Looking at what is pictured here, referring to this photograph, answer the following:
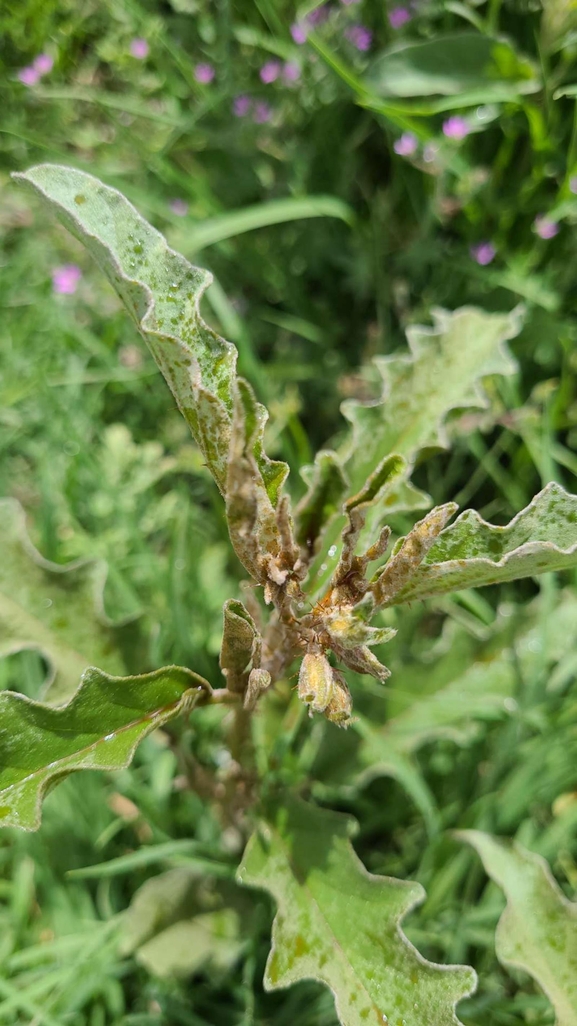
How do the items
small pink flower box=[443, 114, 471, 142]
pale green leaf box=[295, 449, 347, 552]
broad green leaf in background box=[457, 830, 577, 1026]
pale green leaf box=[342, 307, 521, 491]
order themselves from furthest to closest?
1. small pink flower box=[443, 114, 471, 142]
2. pale green leaf box=[342, 307, 521, 491]
3. broad green leaf in background box=[457, 830, 577, 1026]
4. pale green leaf box=[295, 449, 347, 552]

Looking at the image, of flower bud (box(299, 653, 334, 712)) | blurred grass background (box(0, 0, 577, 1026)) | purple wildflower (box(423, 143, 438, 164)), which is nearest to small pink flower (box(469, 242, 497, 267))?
blurred grass background (box(0, 0, 577, 1026))

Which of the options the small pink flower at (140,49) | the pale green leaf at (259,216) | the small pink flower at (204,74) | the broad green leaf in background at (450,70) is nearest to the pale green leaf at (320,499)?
the pale green leaf at (259,216)

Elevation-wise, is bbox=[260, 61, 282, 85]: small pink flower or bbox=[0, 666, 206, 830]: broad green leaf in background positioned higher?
bbox=[260, 61, 282, 85]: small pink flower

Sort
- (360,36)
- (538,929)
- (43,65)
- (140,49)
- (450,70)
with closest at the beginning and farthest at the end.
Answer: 1. (538,929)
2. (450,70)
3. (360,36)
4. (140,49)
5. (43,65)

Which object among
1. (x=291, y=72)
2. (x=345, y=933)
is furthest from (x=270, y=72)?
(x=345, y=933)

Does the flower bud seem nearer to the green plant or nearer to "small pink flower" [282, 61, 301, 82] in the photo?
the green plant

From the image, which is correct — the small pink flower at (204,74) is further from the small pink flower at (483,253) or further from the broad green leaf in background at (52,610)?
the broad green leaf in background at (52,610)

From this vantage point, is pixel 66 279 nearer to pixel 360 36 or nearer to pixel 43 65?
pixel 43 65
